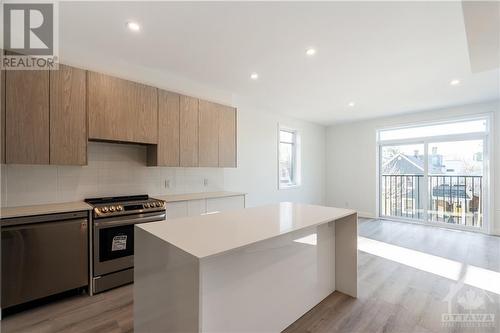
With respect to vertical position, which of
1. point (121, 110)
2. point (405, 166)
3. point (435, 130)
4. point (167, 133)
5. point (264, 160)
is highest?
point (435, 130)

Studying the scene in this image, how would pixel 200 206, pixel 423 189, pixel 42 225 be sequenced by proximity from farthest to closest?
pixel 423 189 → pixel 200 206 → pixel 42 225

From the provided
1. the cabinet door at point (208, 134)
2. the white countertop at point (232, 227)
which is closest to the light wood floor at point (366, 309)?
the white countertop at point (232, 227)

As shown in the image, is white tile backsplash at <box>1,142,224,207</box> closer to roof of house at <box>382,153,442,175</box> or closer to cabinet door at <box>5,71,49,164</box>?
cabinet door at <box>5,71,49,164</box>

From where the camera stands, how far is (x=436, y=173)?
5285 millimetres

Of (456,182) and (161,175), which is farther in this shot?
(456,182)

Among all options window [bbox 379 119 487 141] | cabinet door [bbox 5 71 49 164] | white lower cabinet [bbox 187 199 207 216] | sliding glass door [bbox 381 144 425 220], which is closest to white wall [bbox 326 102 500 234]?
window [bbox 379 119 487 141]

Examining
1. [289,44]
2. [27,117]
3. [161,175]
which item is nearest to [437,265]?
[289,44]

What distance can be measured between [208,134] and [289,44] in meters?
1.80

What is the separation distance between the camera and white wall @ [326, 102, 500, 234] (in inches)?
223

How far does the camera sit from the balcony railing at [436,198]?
16.0 ft

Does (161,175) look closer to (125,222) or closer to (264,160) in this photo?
(125,222)

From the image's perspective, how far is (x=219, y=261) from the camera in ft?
4.65

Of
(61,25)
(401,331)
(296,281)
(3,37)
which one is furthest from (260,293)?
(3,37)

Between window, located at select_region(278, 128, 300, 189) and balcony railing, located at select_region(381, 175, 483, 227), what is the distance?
2.36 m
